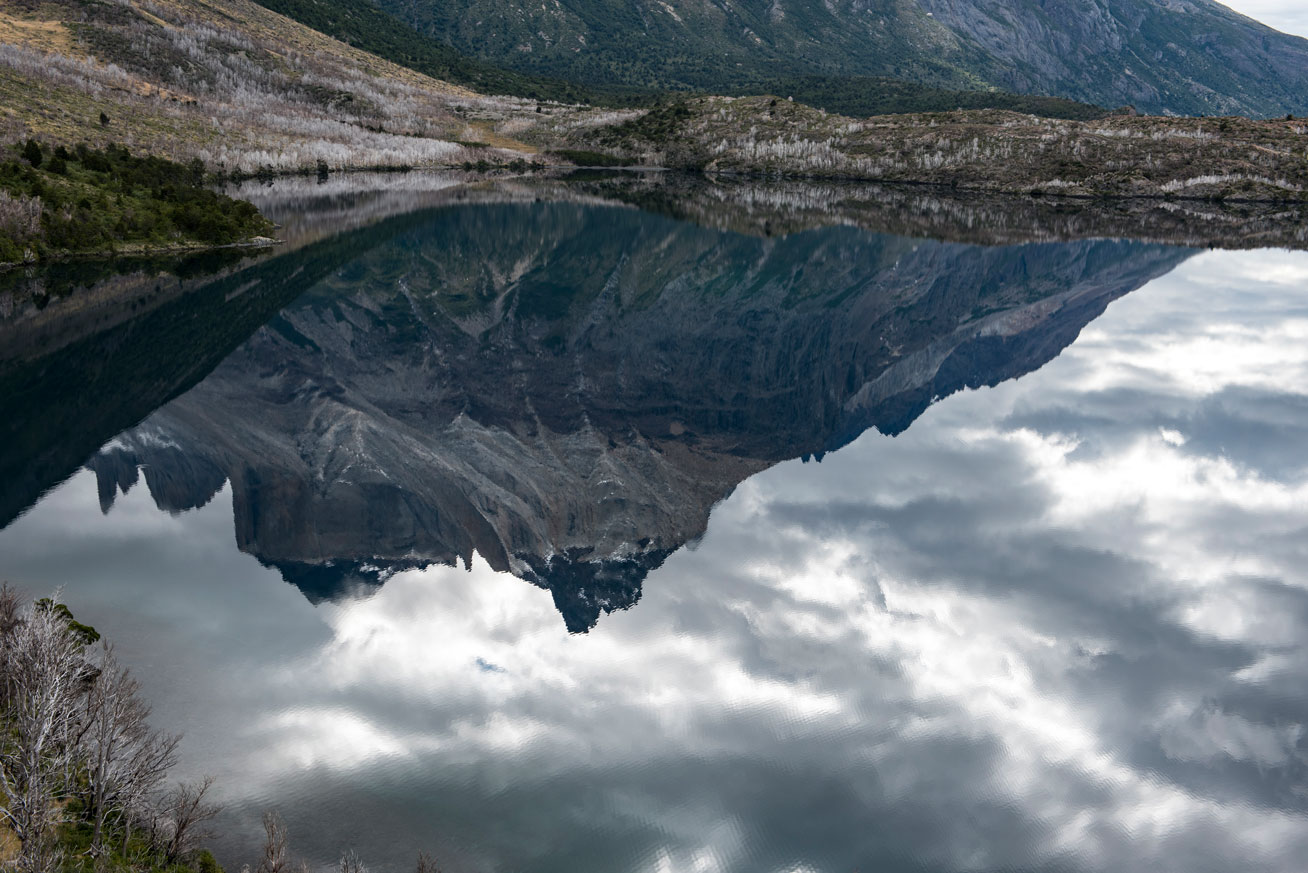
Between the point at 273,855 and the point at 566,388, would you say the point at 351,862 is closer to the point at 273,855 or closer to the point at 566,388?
the point at 273,855

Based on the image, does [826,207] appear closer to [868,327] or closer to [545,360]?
[868,327]

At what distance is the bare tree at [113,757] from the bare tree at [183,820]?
400 mm

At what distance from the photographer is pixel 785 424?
37.4 meters

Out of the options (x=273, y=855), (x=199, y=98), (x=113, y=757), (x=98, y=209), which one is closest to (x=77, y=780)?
(x=113, y=757)

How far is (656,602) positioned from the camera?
2180cm

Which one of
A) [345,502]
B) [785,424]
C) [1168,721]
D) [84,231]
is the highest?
[1168,721]

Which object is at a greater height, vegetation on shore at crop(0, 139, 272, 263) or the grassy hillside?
vegetation on shore at crop(0, 139, 272, 263)

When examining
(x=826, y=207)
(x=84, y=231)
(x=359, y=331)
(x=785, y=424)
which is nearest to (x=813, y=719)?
(x=785, y=424)

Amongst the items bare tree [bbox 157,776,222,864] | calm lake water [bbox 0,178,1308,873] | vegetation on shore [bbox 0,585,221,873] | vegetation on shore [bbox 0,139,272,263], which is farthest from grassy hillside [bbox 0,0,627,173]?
A: bare tree [bbox 157,776,222,864]

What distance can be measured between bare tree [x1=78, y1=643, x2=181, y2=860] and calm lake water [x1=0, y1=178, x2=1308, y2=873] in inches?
59.5

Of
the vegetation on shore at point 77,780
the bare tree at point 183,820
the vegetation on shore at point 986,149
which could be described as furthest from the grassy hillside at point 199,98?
the bare tree at point 183,820

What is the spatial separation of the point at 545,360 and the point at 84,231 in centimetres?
3611

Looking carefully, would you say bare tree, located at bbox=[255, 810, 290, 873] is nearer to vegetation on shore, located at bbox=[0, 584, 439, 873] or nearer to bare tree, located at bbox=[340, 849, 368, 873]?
vegetation on shore, located at bbox=[0, 584, 439, 873]

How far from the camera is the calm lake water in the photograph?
14531 mm
